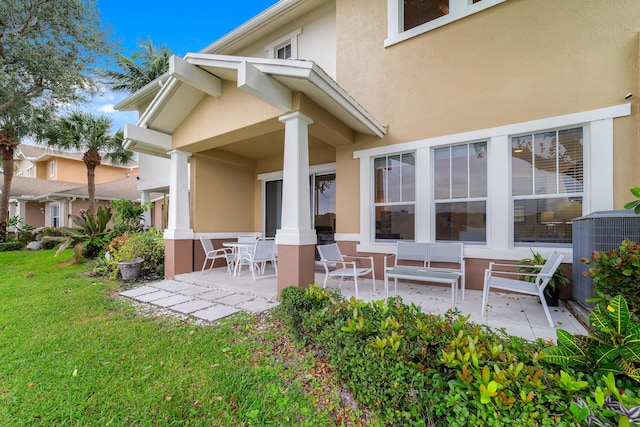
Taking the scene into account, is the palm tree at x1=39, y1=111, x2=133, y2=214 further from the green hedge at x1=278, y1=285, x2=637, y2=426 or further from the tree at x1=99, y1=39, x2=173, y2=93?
the green hedge at x1=278, y1=285, x2=637, y2=426

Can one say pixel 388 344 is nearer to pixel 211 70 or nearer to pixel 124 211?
pixel 211 70

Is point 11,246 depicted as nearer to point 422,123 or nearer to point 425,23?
point 422,123

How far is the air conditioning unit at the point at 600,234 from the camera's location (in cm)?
311

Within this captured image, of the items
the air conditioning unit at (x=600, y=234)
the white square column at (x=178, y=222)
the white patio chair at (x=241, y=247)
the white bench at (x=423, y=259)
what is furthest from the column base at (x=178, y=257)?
the air conditioning unit at (x=600, y=234)

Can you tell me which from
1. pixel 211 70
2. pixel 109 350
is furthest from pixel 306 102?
pixel 109 350

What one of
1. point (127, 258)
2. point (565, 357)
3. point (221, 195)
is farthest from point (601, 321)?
point (127, 258)

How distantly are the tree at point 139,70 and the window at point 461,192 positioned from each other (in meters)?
14.5

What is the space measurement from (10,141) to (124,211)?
381 inches

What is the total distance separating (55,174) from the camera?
870 inches

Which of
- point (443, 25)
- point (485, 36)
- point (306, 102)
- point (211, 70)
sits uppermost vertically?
point (443, 25)

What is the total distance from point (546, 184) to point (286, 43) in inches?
283

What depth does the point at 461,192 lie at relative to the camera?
5.16 m

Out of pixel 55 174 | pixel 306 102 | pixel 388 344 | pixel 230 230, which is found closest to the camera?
pixel 388 344

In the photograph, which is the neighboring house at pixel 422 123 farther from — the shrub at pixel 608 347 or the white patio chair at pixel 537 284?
the shrub at pixel 608 347
